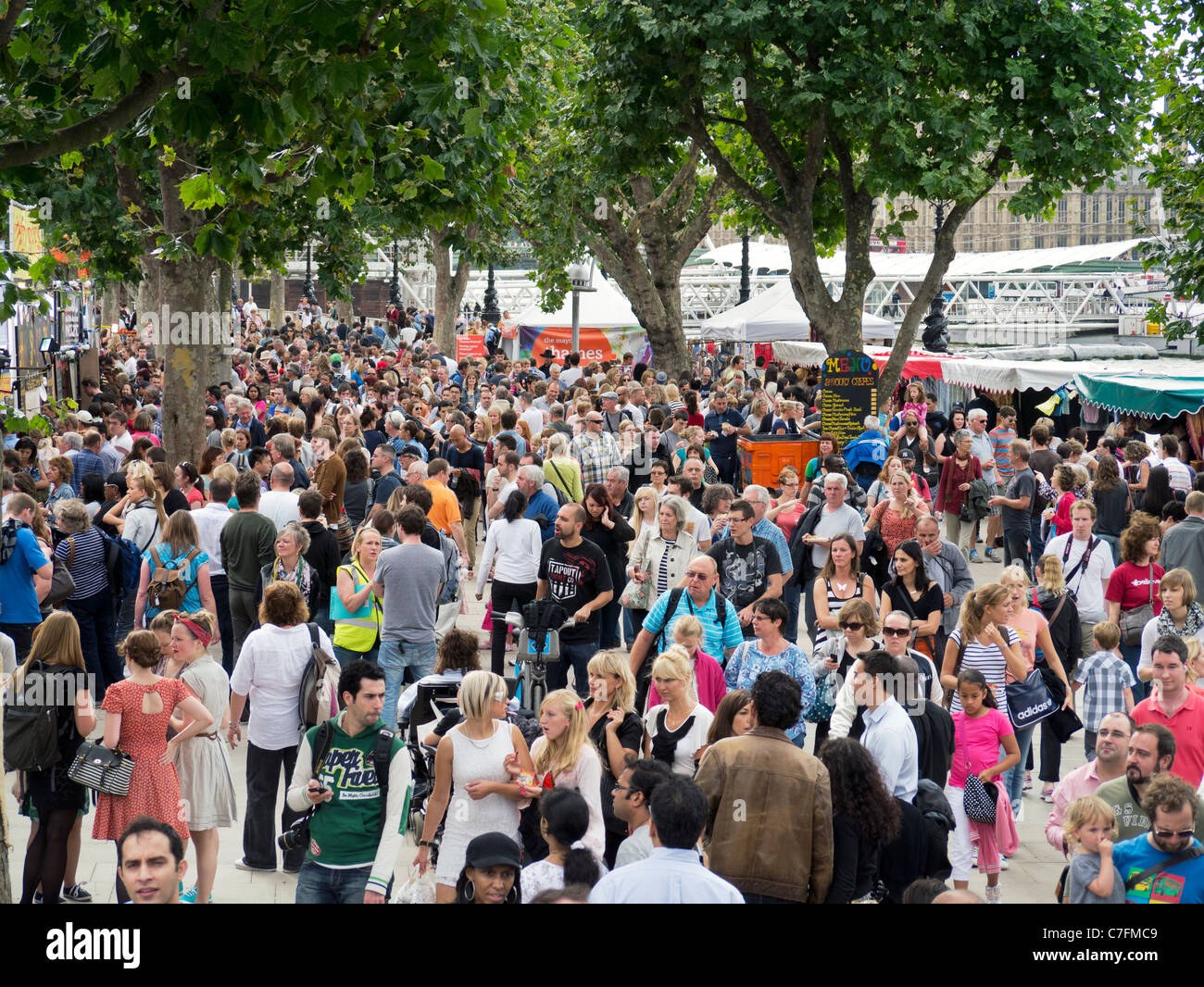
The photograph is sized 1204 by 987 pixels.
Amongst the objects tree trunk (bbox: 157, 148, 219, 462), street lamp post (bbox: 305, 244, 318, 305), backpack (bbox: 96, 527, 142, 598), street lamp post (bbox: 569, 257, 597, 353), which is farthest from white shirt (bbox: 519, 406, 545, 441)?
street lamp post (bbox: 569, 257, 597, 353)

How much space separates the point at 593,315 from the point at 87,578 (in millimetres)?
20819

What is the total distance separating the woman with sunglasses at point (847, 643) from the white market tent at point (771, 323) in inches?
777

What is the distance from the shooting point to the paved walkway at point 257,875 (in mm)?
7086

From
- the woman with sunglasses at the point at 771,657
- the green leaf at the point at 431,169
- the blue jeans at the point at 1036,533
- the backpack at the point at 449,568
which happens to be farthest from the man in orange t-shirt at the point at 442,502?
the blue jeans at the point at 1036,533

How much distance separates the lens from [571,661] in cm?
940

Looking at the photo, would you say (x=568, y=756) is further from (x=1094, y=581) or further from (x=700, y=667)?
(x=1094, y=581)

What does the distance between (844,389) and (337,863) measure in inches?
496

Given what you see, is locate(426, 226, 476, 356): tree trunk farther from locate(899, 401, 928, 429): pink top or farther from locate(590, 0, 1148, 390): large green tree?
locate(899, 401, 928, 429): pink top

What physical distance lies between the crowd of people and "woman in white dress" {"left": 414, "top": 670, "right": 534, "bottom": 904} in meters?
0.01

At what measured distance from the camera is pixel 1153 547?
9234 mm

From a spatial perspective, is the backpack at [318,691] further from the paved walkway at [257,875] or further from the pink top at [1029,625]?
the pink top at [1029,625]

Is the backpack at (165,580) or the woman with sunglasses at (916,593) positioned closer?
the woman with sunglasses at (916,593)

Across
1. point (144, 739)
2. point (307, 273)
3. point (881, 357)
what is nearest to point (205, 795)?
point (144, 739)
